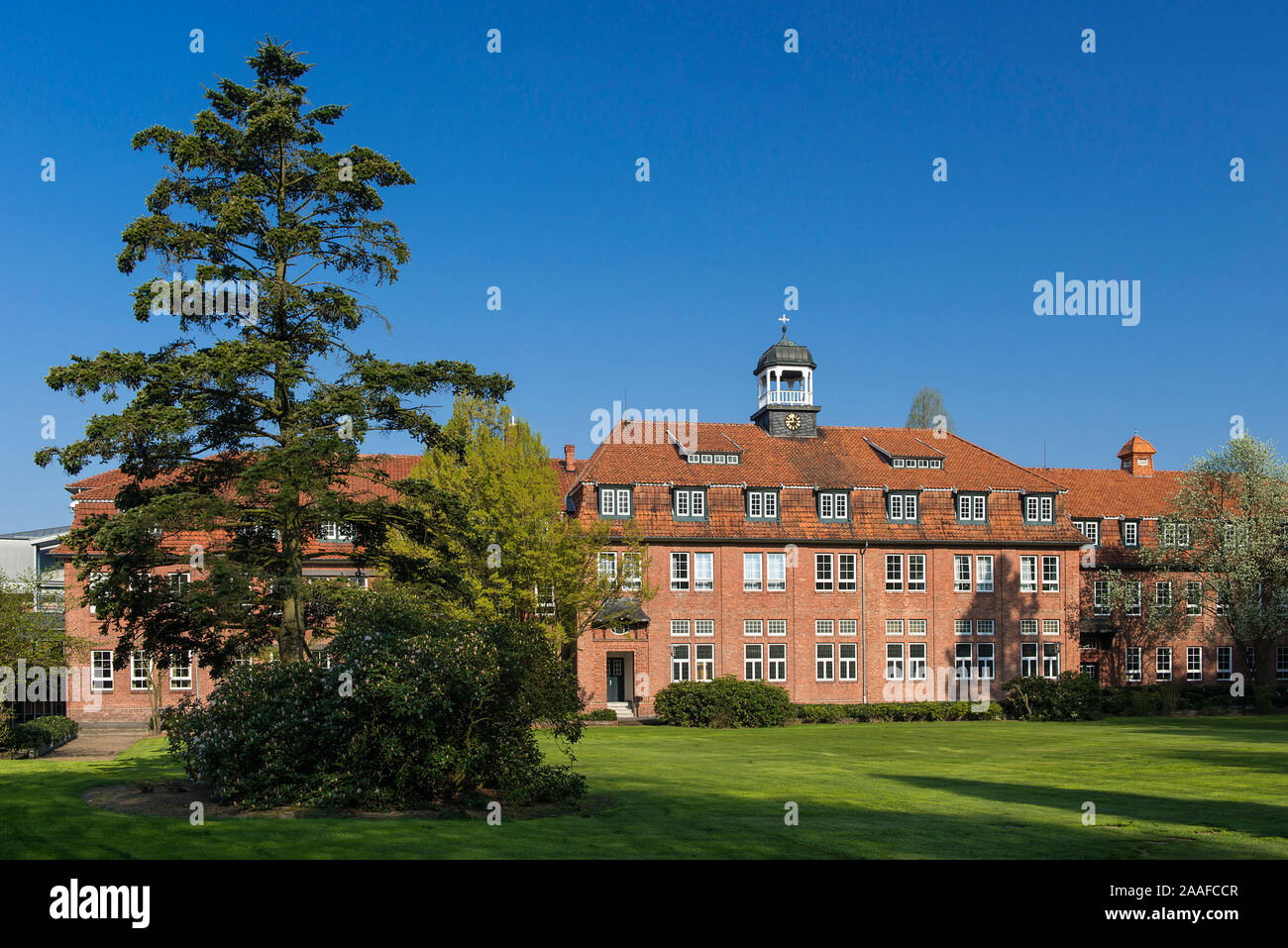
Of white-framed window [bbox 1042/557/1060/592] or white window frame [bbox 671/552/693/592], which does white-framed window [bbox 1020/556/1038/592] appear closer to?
white-framed window [bbox 1042/557/1060/592]

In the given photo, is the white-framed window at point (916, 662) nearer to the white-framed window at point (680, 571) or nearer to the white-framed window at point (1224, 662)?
the white-framed window at point (680, 571)

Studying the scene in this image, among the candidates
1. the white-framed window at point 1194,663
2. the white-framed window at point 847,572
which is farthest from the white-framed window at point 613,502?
the white-framed window at point 1194,663

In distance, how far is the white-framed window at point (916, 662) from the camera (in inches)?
2003

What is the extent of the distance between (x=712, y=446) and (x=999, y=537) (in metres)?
14.9

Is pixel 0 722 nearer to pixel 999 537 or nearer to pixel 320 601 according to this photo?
pixel 320 601

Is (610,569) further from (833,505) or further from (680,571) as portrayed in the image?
(833,505)

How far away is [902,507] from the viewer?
5228cm

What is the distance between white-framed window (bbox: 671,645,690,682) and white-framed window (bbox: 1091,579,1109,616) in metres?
22.6

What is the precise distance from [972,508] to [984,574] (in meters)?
3.29

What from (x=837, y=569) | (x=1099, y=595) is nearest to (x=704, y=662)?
(x=837, y=569)

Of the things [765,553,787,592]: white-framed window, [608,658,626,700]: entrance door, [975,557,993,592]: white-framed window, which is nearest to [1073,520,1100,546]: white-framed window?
[975,557,993,592]: white-framed window

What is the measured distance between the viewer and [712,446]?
52750mm

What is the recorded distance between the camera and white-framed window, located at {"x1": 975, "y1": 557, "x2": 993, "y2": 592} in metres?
52.3
